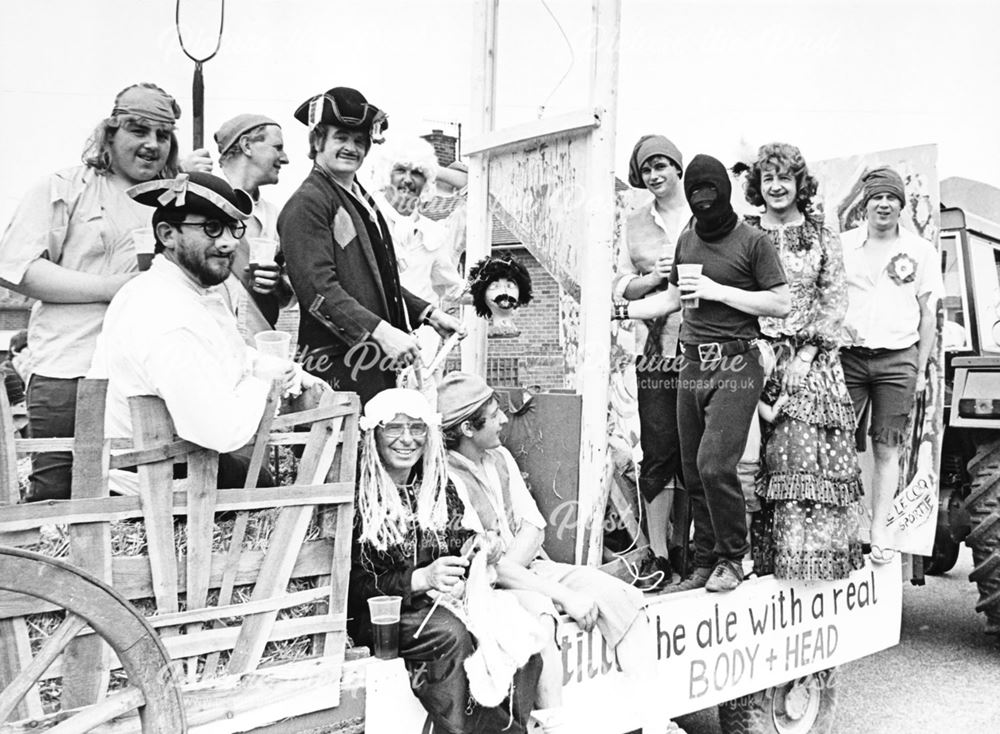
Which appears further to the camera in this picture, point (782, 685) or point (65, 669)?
point (782, 685)

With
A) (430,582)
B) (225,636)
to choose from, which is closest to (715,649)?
(430,582)

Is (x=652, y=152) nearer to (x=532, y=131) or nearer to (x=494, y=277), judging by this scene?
(x=532, y=131)

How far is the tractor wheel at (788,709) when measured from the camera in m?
4.03

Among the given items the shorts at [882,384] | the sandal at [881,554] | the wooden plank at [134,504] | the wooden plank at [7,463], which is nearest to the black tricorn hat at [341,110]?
the wooden plank at [134,504]

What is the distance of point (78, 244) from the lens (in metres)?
3.14

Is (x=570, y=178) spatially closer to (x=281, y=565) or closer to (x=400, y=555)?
(x=400, y=555)

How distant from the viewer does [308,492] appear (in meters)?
2.52

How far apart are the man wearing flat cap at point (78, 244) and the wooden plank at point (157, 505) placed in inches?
35.1

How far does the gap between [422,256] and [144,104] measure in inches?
83.9

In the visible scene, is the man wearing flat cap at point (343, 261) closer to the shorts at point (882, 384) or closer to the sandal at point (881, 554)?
the sandal at point (881, 554)

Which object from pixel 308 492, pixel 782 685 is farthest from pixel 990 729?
pixel 308 492

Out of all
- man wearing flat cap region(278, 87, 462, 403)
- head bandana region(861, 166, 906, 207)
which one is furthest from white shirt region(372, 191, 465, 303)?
head bandana region(861, 166, 906, 207)

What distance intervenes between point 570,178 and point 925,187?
2808 millimetres

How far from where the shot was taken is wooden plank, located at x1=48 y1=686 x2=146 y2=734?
2.06m
